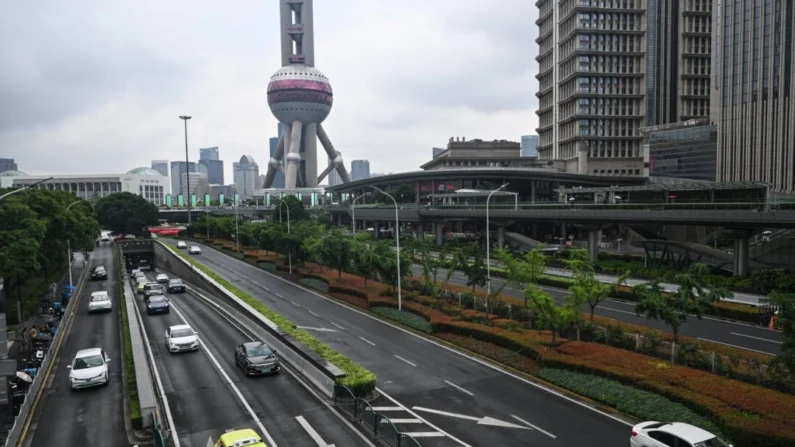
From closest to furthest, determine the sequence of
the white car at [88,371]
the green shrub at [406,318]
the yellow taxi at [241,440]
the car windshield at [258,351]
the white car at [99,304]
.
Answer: the yellow taxi at [241,440] < the white car at [88,371] < the car windshield at [258,351] < the green shrub at [406,318] < the white car at [99,304]

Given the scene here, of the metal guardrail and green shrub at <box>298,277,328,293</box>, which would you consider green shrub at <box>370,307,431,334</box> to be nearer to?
green shrub at <box>298,277,328,293</box>

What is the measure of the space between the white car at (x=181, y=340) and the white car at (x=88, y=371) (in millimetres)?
4259

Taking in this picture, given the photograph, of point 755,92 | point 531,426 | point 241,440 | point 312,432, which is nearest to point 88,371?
point 312,432

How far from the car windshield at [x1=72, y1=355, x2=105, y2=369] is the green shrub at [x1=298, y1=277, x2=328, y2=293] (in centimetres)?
2670

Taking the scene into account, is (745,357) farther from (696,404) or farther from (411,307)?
(411,307)

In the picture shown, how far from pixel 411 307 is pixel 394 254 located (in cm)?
649

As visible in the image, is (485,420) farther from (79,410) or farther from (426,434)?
(79,410)

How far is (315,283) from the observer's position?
5547cm

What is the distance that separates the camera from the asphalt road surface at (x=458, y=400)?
19.6m

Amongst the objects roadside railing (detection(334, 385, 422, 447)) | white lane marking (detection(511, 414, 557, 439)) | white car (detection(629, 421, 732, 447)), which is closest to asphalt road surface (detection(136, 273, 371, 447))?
roadside railing (detection(334, 385, 422, 447))

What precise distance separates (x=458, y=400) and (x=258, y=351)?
9.92m

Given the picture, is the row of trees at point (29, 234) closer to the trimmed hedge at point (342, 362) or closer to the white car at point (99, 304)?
the white car at point (99, 304)

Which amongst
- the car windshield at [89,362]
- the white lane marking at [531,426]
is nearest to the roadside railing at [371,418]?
the white lane marking at [531,426]

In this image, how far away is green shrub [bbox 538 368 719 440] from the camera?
19.8 meters
